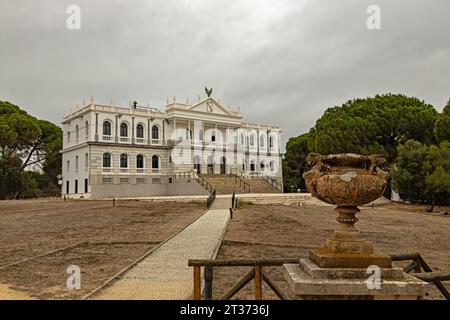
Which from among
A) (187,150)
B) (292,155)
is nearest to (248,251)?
(187,150)

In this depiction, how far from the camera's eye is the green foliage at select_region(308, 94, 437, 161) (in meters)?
39.1

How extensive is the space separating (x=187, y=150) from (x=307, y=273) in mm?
46087

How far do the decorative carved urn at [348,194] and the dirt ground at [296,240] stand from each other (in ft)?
11.0

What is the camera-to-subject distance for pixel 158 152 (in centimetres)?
4831

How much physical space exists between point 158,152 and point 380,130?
25.0 meters

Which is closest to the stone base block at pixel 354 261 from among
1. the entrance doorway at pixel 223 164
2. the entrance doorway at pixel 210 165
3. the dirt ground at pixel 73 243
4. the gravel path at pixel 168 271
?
the gravel path at pixel 168 271

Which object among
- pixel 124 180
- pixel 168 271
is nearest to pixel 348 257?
pixel 168 271

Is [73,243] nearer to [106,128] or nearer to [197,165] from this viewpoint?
[106,128]

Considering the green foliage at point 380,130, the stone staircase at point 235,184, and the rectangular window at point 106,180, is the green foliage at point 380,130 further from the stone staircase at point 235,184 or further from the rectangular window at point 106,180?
the rectangular window at point 106,180

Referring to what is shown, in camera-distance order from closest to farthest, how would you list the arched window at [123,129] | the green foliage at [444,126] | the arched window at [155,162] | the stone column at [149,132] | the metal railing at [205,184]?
the green foliage at [444,126], the metal railing at [205,184], the arched window at [123,129], the stone column at [149,132], the arched window at [155,162]

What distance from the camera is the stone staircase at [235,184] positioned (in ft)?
131

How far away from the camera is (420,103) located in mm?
43844

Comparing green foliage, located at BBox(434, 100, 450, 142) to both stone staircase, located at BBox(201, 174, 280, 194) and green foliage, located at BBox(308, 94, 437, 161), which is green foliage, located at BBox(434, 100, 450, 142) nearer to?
green foliage, located at BBox(308, 94, 437, 161)

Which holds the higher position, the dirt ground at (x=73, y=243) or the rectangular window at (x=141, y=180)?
the rectangular window at (x=141, y=180)
